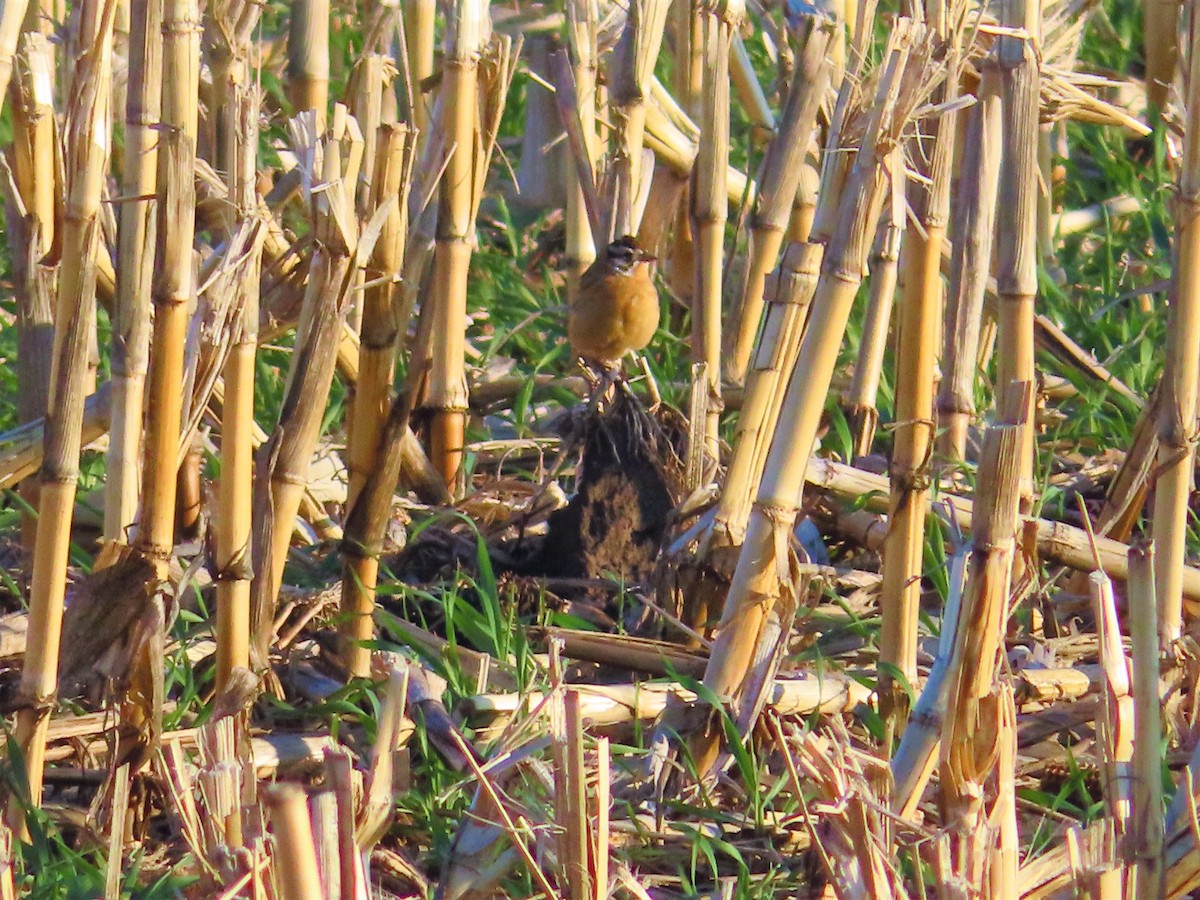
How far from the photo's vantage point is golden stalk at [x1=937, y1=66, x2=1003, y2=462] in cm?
218

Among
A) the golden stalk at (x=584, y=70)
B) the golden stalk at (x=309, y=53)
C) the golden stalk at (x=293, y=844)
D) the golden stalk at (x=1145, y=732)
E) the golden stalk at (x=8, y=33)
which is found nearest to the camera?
the golden stalk at (x=293, y=844)

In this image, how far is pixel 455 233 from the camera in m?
3.17

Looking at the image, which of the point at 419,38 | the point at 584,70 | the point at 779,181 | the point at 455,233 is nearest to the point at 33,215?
the point at 455,233

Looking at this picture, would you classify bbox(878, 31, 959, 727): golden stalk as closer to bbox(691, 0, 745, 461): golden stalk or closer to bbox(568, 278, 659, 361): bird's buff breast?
bbox(691, 0, 745, 461): golden stalk

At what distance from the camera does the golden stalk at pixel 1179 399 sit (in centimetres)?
236

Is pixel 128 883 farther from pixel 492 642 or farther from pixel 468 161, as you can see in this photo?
pixel 468 161

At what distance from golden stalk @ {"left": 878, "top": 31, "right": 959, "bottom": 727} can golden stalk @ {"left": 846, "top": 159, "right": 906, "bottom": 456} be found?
0.05 meters

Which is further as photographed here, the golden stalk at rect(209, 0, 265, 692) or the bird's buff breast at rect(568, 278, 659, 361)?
the bird's buff breast at rect(568, 278, 659, 361)

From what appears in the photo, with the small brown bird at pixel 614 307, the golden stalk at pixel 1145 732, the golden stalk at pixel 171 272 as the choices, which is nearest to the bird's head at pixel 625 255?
the small brown bird at pixel 614 307

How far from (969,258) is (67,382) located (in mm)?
1334

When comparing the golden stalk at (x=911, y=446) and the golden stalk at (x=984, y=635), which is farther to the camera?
the golden stalk at (x=911, y=446)

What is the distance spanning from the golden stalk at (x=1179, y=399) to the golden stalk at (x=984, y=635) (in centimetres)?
59

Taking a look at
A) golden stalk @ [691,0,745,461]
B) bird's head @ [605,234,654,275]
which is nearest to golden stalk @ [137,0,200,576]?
golden stalk @ [691,0,745,461]

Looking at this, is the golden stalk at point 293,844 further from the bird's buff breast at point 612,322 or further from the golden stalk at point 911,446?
the bird's buff breast at point 612,322
